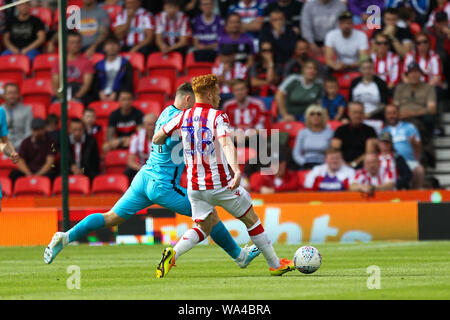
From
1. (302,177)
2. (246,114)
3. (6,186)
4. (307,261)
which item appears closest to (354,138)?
(302,177)

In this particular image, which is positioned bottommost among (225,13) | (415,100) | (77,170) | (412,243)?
(412,243)

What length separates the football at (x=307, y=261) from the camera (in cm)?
1029

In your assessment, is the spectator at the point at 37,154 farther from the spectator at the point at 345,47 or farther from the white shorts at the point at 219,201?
the white shorts at the point at 219,201

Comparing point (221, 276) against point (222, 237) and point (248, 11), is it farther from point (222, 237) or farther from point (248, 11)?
point (248, 11)

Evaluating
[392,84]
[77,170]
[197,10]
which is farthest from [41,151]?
[392,84]

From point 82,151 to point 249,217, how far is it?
925 cm

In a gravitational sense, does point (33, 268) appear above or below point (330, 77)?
below

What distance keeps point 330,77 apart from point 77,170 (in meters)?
5.22

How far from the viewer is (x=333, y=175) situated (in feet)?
57.8

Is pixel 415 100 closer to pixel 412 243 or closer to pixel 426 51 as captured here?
pixel 426 51

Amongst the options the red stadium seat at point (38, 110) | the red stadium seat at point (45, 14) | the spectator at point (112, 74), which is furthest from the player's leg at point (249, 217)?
the red stadium seat at point (45, 14)

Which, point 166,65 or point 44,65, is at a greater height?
point 44,65

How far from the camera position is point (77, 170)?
62.6 ft
